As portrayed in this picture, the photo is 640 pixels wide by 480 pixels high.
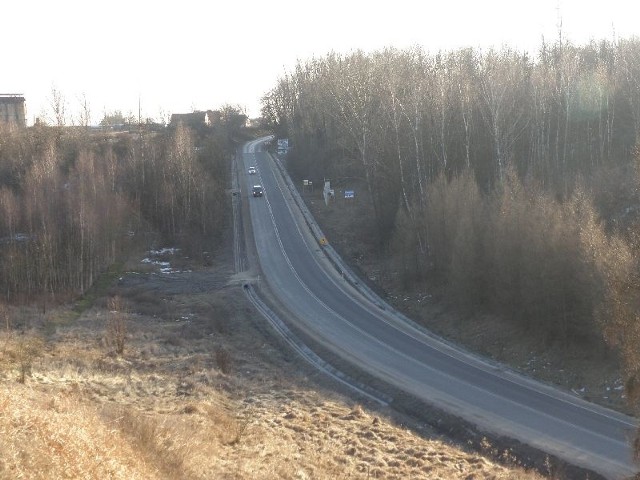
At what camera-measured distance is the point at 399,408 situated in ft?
63.8

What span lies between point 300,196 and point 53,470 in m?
46.5

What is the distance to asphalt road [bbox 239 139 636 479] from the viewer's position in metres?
16.4

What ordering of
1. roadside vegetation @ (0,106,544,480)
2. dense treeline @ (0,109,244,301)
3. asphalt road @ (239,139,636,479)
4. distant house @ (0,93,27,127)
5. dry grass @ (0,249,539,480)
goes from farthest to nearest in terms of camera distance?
distant house @ (0,93,27,127) → dense treeline @ (0,109,244,301) → asphalt road @ (239,139,636,479) → roadside vegetation @ (0,106,544,480) → dry grass @ (0,249,539,480)

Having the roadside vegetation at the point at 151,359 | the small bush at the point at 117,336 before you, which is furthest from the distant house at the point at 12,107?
the small bush at the point at 117,336

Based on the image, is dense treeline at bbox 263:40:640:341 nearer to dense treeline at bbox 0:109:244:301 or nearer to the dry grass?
the dry grass

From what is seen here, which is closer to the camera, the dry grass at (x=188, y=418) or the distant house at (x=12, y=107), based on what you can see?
the dry grass at (x=188, y=418)

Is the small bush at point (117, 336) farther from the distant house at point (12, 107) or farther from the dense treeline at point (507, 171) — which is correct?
the distant house at point (12, 107)

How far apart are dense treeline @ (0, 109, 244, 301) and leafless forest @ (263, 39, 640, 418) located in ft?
40.0

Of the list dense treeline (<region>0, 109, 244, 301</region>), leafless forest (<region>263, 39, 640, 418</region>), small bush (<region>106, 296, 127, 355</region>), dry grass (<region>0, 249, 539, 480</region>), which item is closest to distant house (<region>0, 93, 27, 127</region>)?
dense treeline (<region>0, 109, 244, 301</region>)

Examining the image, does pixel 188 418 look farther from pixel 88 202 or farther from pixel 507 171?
pixel 88 202

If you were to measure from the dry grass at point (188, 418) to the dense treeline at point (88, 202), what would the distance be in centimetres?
735

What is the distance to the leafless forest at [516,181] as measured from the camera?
20781 millimetres

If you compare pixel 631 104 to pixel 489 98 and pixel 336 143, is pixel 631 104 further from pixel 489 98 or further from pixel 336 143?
pixel 336 143

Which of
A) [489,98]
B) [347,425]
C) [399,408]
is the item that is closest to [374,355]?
[399,408]
